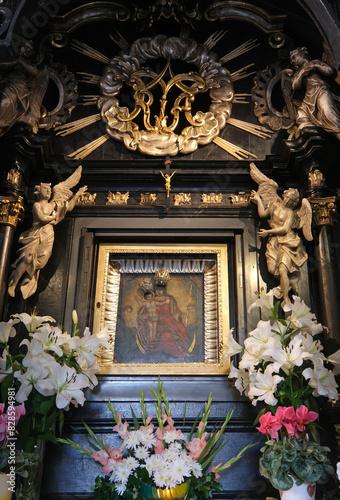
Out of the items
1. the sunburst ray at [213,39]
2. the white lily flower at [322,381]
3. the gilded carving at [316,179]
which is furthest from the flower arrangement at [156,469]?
the sunburst ray at [213,39]

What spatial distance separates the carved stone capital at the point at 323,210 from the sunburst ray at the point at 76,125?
2304mm

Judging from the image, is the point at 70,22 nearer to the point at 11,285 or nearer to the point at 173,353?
the point at 11,285

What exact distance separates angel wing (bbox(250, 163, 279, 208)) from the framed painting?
23.2 inches

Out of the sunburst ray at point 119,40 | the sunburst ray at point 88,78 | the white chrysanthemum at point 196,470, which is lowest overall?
the white chrysanthemum at point 196,470

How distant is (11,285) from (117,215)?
1148 mm

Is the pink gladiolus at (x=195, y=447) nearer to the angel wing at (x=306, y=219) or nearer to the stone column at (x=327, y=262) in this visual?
the stone column at (x=327, y=262)

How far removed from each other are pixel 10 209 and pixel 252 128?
8.07 ft

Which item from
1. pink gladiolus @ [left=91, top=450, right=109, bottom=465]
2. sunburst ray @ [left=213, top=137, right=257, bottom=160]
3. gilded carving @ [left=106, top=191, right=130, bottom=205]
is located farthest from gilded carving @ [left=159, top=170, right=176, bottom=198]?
pink gladiolus @ [left=91, top=450, right=109, bottom=465]

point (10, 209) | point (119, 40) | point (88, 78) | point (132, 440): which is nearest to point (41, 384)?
point (132, 440)

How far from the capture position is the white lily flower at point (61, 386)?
11.5 feet

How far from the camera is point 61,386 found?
11.6 ft

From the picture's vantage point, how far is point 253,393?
11.8 feet

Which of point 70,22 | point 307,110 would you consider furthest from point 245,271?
point 70,22

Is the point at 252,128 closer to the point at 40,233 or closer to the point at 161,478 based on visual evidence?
the point at 40,233
